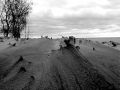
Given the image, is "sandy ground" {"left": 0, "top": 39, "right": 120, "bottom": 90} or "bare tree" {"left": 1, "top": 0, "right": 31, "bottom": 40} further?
"bare tree" {"left": 1, "top": 0, "right": 31, "bottom": 40}

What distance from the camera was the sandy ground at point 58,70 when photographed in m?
1.65

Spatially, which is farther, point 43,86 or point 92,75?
point 92,75

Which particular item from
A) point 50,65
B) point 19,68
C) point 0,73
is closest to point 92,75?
point 50,65

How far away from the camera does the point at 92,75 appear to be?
175 centimetres

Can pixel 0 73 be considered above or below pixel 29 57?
below

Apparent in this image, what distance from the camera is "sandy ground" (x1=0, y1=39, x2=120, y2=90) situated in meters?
1.65

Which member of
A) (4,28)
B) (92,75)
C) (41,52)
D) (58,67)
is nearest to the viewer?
(92,75)

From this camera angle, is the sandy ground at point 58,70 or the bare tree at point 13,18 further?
the bare tree at point 13,18

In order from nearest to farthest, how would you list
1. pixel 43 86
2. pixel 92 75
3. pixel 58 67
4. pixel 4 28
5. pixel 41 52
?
pixel 43 86 → pixel 92 75 → pixel 58 67 → pixel 41 52 → pixel 4 28

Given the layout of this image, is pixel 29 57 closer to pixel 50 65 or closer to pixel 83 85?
pixel 50 65

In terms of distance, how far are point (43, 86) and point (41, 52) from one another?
30.5 inches

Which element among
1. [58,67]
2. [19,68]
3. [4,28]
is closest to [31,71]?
[19,68]

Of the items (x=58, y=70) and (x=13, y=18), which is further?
(x=13, y=18)

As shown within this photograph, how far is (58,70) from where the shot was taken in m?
1.83
